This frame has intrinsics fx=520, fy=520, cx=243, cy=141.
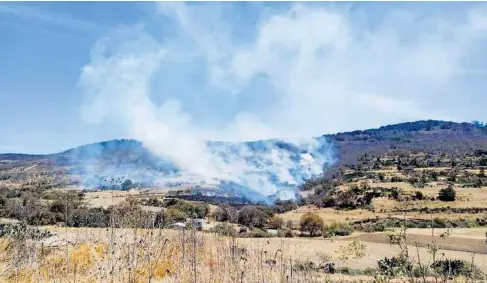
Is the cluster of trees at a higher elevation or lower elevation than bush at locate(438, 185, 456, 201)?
lower

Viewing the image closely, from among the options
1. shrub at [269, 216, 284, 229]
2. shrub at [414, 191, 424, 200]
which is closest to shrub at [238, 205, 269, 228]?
shrub at [269, 216, 284, 229]

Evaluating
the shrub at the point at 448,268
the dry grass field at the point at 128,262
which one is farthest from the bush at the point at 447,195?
the dry grass field at the point at 128,262

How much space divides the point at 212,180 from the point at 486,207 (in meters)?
85.4

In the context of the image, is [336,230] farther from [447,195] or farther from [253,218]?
[447,195]

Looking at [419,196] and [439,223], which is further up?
[419,196]

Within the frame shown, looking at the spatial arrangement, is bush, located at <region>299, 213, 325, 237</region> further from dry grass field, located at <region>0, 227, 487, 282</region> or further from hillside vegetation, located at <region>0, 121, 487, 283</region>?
dry grass field, located at <region>0, 227, 487, 282</region>

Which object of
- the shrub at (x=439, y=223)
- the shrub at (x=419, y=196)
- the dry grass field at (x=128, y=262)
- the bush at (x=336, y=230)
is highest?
the shrub at (x=419, y=196)

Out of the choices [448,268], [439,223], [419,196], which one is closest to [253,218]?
[439,223]

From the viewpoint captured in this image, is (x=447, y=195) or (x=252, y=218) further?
(x=447, y=195)

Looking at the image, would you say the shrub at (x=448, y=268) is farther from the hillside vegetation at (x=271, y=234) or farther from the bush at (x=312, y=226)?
the bush at (x=312, y=226)

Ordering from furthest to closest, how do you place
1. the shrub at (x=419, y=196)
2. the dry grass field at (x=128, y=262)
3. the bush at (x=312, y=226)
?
the shrub at (x=419, y=196) < the bush at (x=312, y=226) < the dry grass field at (x=128, y=262)

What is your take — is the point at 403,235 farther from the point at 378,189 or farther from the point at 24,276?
the point at 378,189

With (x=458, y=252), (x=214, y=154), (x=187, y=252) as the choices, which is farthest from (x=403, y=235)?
(x=214, y=154)

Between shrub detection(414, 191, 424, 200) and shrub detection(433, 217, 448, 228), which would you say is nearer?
shrub detection(433, 217, 448, 228)
